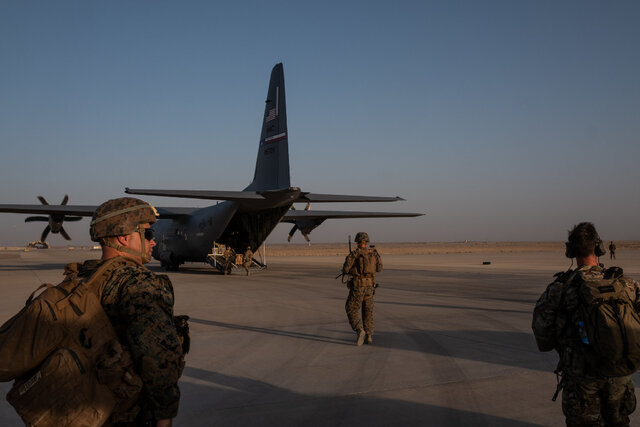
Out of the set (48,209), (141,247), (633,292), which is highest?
(48,209)

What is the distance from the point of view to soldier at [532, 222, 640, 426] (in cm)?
345

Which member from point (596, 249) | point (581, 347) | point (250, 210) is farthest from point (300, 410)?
point (250, 210)

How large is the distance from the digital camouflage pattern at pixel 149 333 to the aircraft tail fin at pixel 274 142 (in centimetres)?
1751

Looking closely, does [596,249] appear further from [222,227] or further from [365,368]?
[222,227]

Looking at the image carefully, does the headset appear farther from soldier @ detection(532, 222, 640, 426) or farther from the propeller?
the propeller

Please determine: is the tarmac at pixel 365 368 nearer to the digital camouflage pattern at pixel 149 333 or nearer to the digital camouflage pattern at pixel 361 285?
the digital camouflage pattern at pixel 361 285

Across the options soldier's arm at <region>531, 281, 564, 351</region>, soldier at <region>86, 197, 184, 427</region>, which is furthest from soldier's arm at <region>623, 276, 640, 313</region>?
soldier at <region>86, 197, 184, 427</region>

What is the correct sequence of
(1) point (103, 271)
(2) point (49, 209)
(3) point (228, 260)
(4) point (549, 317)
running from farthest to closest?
(3) point (228, 260) < (2) point (49, 209) < (4) point (549, 317) < (1) point (103, 271)

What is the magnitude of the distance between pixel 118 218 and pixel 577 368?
3.20 meters

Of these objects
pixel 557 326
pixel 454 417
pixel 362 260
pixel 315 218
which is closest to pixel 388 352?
pixel 362 260

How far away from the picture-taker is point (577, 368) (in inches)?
138

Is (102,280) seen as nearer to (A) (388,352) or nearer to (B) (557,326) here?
(B) (557,326)

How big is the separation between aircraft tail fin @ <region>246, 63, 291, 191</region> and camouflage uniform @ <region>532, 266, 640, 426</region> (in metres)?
16.8

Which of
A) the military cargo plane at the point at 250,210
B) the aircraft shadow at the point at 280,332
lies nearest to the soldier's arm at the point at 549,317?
the aircraft shadow at the point at 280,332
